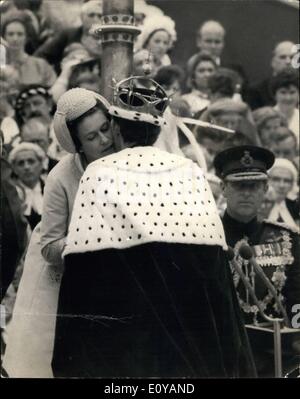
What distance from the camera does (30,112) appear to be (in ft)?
23.7

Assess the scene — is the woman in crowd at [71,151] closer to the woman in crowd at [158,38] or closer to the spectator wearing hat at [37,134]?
the spectator wearing hat at [37,134]

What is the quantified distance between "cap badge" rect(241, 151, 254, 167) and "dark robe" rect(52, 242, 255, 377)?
0.66m

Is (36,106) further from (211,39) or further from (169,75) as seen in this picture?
(211,39)

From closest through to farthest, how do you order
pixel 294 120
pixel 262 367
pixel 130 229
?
pixel 130 229
pixel 262 367
pixel 294 120

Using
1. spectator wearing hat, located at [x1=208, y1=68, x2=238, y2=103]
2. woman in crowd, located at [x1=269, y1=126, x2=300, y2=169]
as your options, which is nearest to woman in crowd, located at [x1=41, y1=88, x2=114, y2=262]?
spectator wearing hat, located at [x1=208, y1=68, x2=238, y2=103]

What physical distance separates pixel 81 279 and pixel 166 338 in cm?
52

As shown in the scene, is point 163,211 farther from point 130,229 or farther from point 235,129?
point 235,129

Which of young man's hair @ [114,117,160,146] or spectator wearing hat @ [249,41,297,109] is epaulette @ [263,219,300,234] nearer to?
spectator wearing hat @ [249,41,297,109]

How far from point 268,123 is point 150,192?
1142 millimetres

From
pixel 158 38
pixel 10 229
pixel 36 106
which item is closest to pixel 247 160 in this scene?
pixel 158 38

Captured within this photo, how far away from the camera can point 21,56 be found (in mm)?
7270

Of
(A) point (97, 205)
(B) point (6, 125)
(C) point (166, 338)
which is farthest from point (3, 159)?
(C) point (166, 338)

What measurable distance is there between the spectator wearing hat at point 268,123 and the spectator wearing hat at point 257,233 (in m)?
0.21

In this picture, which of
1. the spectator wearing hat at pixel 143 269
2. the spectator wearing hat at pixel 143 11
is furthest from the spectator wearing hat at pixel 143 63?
the spectator wearing hat at pixel 143 269
